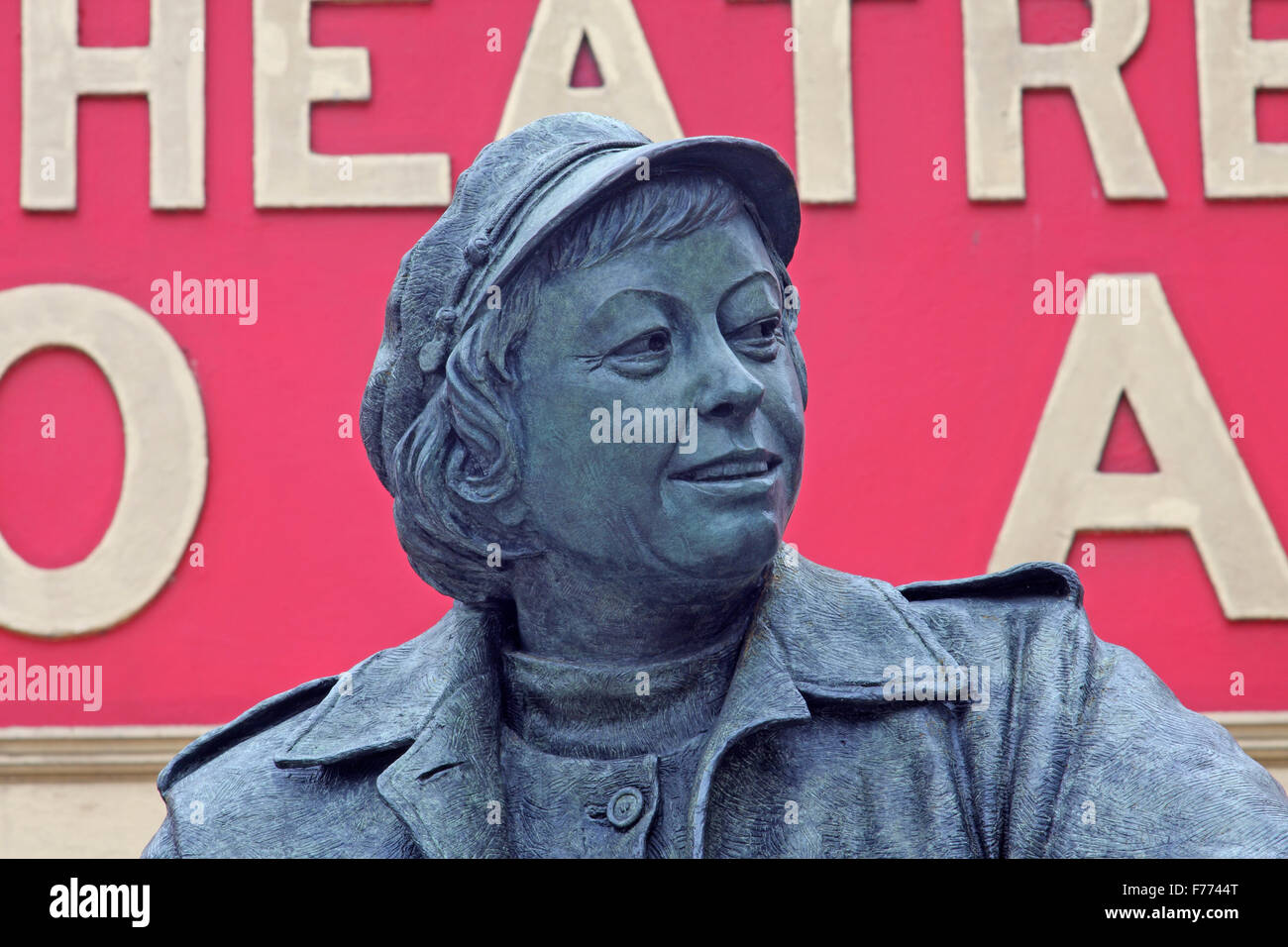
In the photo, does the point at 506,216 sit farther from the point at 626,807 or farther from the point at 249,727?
the point at 249,727

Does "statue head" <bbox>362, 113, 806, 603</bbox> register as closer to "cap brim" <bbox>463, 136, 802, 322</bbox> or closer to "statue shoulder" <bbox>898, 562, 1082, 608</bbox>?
"cap brim" <bbox>463, 136, 802, 322</bbox>

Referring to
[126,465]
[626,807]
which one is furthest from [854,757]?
[126,465]

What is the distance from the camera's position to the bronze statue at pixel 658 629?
100 inches

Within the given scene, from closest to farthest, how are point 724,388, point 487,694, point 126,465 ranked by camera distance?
Result: point 724,388
point 487,694
point 126,465

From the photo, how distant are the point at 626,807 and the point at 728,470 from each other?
461mm

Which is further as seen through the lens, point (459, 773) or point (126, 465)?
point (126, 465)

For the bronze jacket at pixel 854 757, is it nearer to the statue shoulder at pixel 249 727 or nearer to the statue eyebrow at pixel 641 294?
the statue shoulder at pixel 249 727

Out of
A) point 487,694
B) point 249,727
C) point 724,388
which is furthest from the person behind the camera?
point 249,727

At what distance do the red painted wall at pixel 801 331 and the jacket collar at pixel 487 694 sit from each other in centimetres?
438

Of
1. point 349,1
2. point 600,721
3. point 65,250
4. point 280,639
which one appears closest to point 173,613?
point 280,639

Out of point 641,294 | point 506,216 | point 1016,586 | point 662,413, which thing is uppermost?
point 506,216

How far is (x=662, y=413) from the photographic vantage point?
2.55 metres

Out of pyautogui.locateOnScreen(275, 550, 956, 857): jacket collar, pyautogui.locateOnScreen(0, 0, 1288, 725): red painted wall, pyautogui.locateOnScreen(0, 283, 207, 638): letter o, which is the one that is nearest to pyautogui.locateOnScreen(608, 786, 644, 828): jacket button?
pyautogui.locateOnScreen(275, 550, 956, 857): jacket collar

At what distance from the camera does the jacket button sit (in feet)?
8.55
